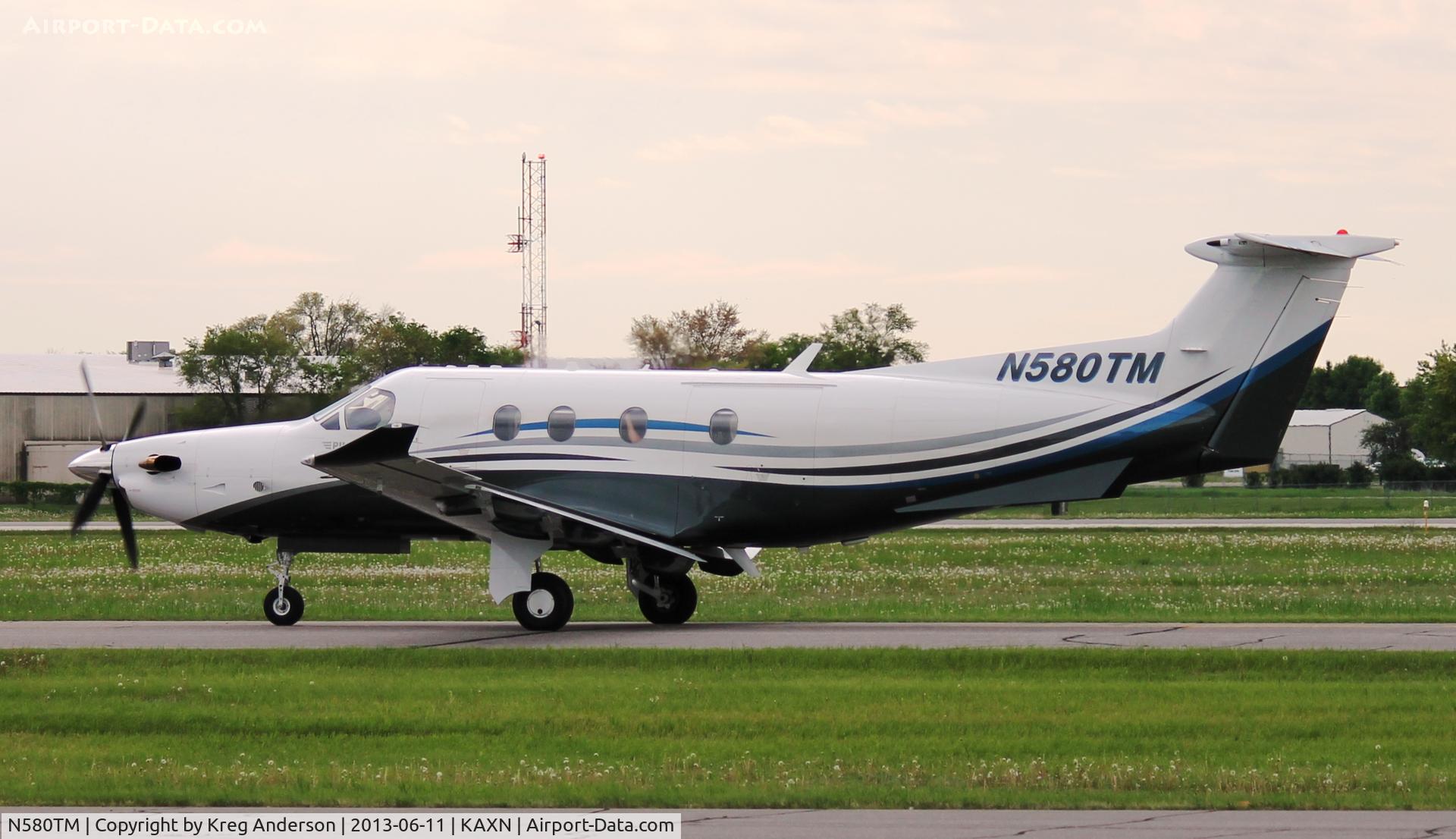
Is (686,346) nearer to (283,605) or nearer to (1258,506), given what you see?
(283,605)

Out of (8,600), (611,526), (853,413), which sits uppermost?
(853,413)

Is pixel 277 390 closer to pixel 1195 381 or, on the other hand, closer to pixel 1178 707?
pixel 1195 381

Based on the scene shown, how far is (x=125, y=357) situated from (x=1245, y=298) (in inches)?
3587

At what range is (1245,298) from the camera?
2181 centimetres

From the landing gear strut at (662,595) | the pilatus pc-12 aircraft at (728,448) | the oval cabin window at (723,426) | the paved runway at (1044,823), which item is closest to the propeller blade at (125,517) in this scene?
the pilatus pc-12 aircraft at (728,448)

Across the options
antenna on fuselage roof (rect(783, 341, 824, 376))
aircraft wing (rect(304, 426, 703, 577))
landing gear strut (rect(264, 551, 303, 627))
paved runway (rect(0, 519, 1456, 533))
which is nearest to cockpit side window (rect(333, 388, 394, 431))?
aircraft wing (rect(304, 426, 703, 577))

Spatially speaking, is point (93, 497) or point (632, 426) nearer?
point (632, 426)

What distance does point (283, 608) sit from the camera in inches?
944

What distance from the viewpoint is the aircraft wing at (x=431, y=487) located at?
2103cm

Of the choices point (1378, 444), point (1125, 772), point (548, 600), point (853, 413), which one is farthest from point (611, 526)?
point (1378, 444)

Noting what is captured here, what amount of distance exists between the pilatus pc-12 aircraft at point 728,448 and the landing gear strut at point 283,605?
4 cm

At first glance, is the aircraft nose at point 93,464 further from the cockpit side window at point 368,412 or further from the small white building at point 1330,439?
the small white building at point 1330,439

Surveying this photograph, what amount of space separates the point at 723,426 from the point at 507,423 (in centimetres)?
314

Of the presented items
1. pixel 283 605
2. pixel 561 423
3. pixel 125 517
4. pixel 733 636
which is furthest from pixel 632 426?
pixel 125 517
